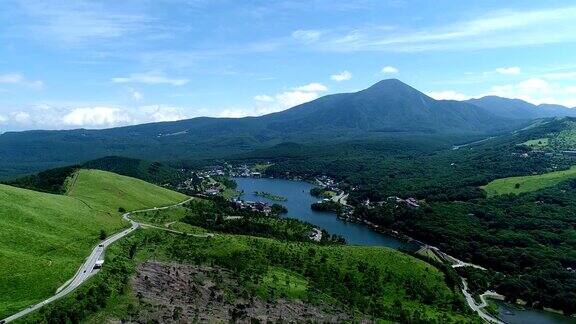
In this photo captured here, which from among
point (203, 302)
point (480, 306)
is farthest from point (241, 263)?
point (480, 306)

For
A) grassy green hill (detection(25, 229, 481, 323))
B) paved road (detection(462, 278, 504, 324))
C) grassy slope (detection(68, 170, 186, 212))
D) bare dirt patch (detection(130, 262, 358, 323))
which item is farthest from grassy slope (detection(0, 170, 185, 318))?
paved road (detection(462, 278, 504, 324))

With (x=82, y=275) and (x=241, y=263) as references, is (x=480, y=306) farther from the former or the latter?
(x=82, y=275)

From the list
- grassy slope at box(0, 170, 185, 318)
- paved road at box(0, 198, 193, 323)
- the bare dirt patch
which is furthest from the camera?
the bare dirt patch

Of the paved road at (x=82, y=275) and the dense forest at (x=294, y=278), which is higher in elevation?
the paved road at (x=82, y=275)

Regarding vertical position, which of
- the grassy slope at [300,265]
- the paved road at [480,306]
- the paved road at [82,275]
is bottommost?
the paved road at [480,306]

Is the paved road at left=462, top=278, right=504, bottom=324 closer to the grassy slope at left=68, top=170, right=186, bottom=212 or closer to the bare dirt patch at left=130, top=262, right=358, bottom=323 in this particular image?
the bare dirt patch at left=130, top=262, right=358, bottom=323

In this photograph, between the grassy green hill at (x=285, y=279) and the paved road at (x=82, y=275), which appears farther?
the grassy green hill at (x=285, y=279)

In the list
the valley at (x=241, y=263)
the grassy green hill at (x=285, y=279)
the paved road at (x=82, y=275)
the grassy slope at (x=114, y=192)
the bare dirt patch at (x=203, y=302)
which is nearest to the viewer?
the paved road at (x=82, y=275)

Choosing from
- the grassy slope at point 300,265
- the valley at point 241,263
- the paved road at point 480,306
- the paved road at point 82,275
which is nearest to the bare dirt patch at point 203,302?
the valley at point 241,263

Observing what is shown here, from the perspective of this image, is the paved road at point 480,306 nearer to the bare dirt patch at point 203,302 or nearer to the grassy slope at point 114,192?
the bare dirt patch at point 203,302
